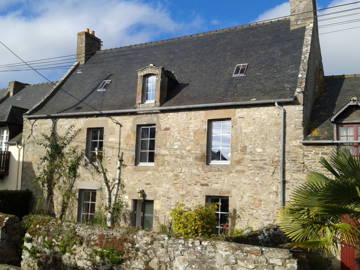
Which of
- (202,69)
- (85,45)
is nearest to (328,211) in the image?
(202,69)

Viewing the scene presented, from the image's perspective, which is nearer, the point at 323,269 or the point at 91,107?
the point at 323,269

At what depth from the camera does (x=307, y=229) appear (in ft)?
21.4

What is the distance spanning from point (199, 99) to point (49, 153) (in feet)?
23.4

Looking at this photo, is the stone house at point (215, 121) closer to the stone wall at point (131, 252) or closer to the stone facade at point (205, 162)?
the stone facade at point (205, 162)

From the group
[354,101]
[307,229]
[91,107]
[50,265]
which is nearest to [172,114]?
[91,107]

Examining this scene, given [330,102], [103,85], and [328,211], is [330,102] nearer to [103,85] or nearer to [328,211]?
[328,211]

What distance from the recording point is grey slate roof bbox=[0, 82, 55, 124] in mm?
19234

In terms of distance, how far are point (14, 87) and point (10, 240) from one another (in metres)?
17.3

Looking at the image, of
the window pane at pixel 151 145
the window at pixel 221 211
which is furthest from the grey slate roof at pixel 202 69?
the window at pixel 221 211

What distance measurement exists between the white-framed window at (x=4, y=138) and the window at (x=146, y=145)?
26.2 ft

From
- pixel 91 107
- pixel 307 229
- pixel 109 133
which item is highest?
pixel 91 107

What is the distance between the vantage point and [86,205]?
1579cm

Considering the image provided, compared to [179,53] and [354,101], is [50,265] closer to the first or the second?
[354,101]

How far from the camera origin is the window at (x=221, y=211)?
42.1ft
